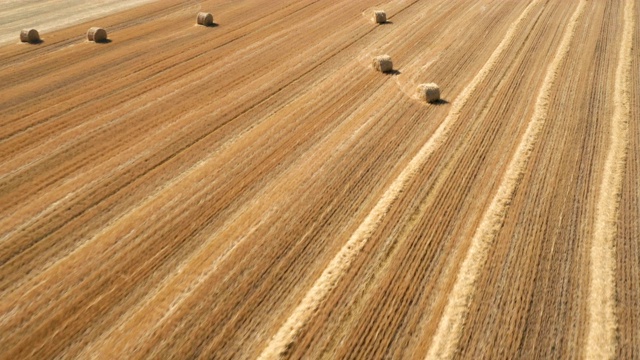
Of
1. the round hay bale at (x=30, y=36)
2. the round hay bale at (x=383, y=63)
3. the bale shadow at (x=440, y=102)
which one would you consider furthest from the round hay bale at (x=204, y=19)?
the bale shadow at (x=440, y=102)

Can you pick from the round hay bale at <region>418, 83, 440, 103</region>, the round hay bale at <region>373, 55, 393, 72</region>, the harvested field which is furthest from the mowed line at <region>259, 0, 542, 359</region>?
the round hay bale at <region>373, 55, 393, 72</region>

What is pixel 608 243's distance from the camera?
383 inches

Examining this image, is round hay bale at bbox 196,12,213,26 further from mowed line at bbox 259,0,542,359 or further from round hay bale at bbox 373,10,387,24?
A: mowed line at bbox 259,0,542,359

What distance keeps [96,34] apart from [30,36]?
8.70 ft

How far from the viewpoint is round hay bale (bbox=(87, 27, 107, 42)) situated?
20.2 metres

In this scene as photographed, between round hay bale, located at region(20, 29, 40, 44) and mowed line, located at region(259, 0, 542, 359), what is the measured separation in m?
17.1

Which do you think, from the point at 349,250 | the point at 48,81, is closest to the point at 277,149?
the point at 349,250

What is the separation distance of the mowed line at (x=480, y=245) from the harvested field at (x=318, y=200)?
4 centimetres

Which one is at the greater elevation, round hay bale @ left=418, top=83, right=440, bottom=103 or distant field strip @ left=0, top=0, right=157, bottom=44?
round hay bale @ left=418, top=83, right=440, bottom=103

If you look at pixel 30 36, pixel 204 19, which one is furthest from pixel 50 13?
pixel 204 19

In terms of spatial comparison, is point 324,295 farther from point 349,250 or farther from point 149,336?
point 149,336

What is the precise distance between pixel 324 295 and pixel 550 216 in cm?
543

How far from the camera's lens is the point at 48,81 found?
16609 mm

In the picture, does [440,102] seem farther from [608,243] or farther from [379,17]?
[379,17]
